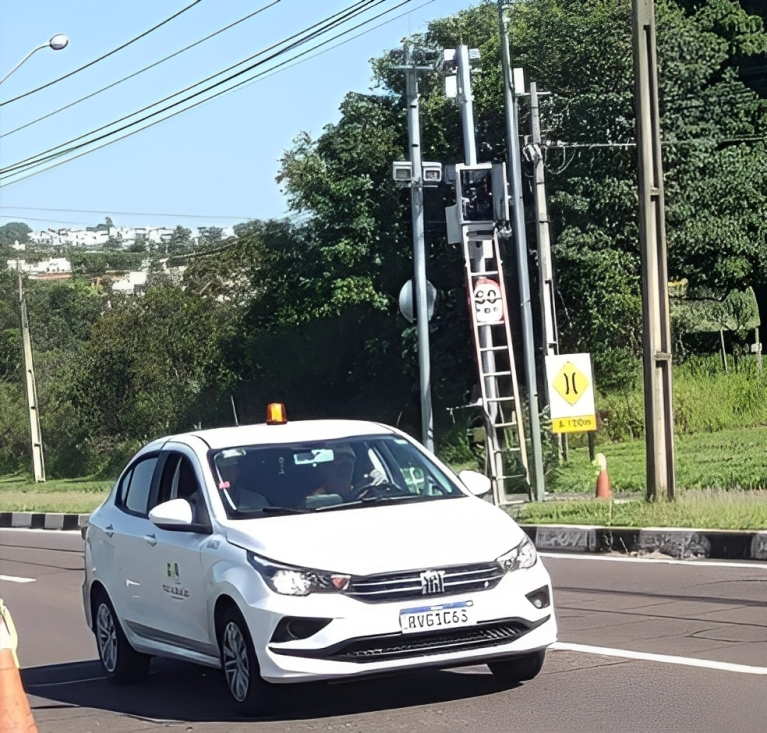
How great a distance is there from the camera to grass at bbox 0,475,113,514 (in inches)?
1188

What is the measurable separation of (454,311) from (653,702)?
32.7m

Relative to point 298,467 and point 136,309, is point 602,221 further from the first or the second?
point 298,467

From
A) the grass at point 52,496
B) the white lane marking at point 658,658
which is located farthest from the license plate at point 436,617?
the grass at point 52,496

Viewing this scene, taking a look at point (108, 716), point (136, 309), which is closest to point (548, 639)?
point (108, 716)

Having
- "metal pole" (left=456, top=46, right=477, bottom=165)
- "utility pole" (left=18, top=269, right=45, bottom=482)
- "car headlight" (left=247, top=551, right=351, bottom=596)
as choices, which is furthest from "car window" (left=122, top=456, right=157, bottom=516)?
"utility pole" (left=18, top=269, right=45, bottom=482)

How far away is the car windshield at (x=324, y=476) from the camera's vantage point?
772 cm

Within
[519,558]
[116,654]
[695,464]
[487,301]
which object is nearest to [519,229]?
[487,301]

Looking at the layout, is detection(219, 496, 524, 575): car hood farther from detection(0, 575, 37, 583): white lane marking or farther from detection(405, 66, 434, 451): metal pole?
detection(405, 66, 434, 451): metal pole

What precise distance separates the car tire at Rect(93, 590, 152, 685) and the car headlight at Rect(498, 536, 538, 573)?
275cm

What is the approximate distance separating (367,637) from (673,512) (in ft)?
28.7

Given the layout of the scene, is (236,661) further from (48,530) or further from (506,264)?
(506,264)

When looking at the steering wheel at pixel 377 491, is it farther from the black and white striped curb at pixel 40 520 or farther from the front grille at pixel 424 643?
the black and white striped curb at pixel 40 520

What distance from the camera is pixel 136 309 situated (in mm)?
52312

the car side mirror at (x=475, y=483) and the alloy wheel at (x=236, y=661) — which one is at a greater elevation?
the car side mirror at (x=475, y=483)
